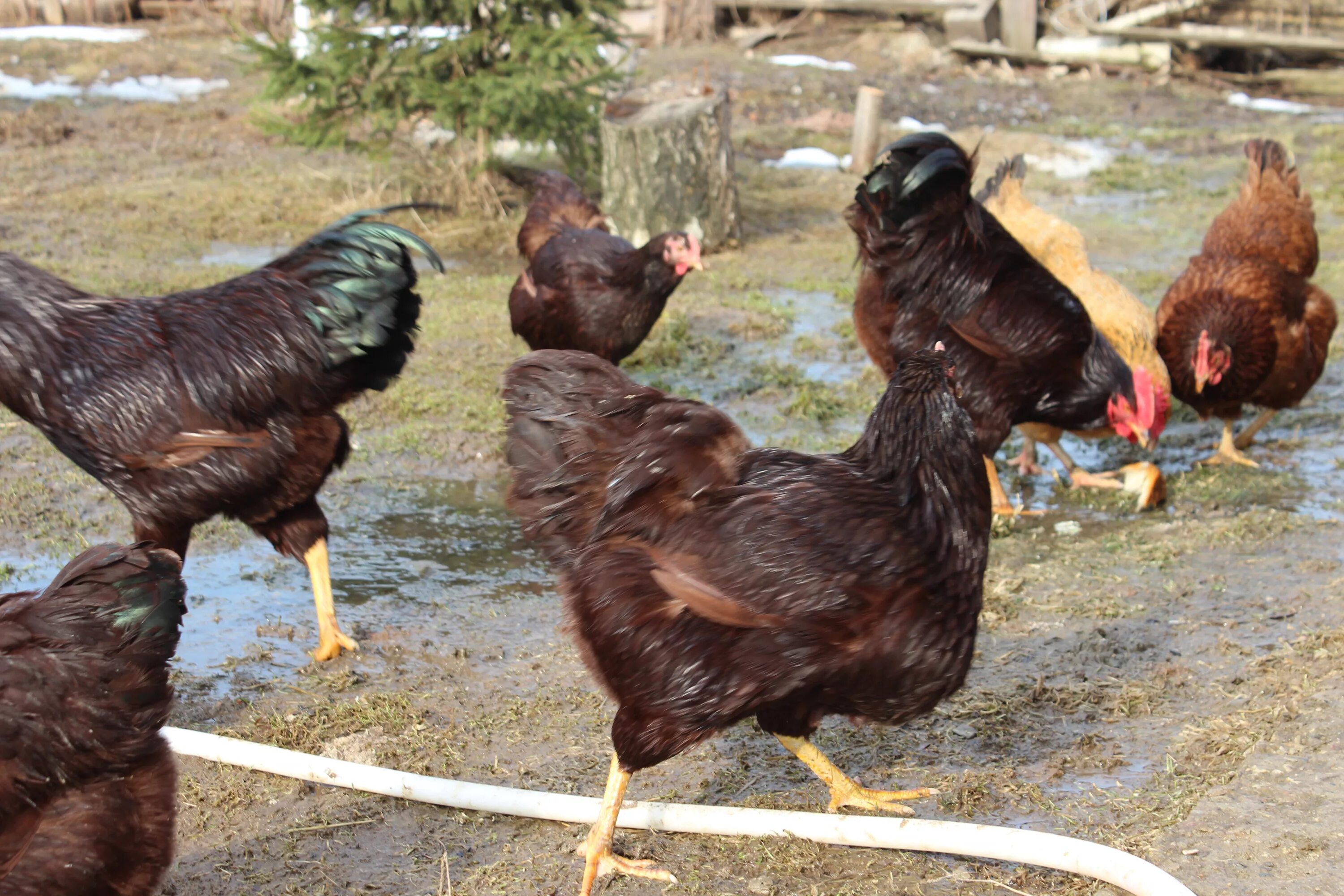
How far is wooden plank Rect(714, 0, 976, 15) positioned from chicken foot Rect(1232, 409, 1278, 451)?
15253 millimetres

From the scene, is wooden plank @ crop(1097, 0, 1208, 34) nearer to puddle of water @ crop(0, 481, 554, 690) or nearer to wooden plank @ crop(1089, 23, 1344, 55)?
wooden plank @ crop(1089, 23, 1344, 55)

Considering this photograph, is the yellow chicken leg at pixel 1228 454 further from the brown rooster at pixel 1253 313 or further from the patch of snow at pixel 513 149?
the patch of snow at pixel 513 149

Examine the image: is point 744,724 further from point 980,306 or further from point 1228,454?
point 1228,454

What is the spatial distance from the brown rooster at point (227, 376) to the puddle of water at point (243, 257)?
5.08m

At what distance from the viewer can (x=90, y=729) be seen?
2670mm

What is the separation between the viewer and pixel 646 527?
10.2ft

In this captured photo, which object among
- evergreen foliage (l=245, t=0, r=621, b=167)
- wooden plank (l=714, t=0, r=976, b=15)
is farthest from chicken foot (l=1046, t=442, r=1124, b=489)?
wooden plank (l=714, t=0, r=976, b=15)

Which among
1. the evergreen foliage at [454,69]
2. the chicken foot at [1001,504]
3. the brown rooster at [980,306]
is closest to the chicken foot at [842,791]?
the brown rooster at [980,306]

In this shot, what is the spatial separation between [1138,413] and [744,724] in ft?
9.53

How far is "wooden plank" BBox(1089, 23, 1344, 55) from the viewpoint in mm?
18219

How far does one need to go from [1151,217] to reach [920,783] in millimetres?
9405

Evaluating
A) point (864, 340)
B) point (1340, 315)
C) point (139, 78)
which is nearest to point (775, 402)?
point (864, 340)

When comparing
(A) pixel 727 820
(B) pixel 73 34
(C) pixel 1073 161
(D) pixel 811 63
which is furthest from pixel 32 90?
(A) pixel 727 820

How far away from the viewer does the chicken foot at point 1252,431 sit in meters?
6.76
